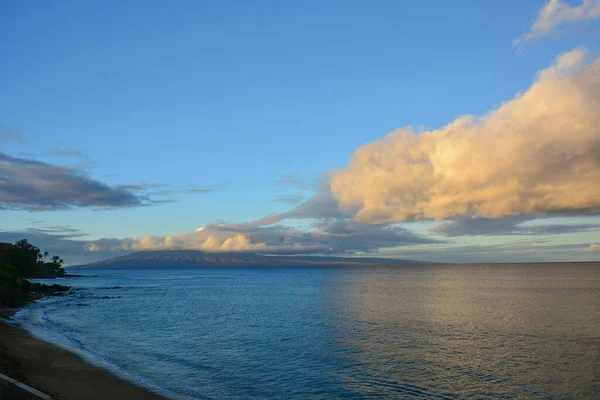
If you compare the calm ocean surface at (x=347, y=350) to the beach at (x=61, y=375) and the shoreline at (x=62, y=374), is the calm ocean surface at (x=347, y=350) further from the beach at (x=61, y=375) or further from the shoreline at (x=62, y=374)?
the beach at (x=61, y=375)

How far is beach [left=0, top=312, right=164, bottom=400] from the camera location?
2461cm

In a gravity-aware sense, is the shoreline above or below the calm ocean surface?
above

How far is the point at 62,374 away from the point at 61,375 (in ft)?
1.29

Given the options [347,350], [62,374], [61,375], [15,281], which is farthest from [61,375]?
[15,281]

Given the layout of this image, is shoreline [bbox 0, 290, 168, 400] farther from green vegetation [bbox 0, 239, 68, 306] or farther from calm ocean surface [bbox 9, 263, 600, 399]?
green vegetation [bbox 0, 239, 68, 306]

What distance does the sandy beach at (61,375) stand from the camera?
24.6 meters

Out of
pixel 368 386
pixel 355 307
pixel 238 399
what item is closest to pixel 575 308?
pixel 355 307

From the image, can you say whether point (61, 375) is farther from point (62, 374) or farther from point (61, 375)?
point (62, 374)

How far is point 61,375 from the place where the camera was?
94.0 ft

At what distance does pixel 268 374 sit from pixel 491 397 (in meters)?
15.6

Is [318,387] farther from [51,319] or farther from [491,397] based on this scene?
[51,319]

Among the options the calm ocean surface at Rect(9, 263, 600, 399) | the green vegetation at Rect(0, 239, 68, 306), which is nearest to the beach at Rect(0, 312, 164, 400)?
the calm ocean surface at Rect(9, 263, 600, 399)

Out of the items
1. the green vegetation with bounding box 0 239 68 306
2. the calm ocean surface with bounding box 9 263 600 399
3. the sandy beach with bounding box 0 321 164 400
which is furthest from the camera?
the green vegetation with bounding box 0 239 68 306

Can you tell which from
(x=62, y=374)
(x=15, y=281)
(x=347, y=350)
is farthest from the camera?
(x=15, y=281)
